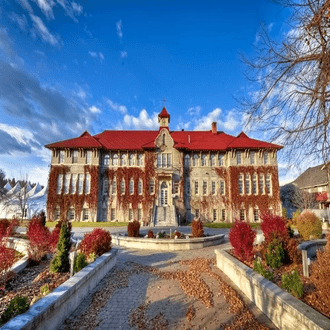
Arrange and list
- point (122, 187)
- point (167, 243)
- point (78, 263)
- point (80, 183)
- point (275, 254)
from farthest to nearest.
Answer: point (122, 187)
point (80, 183)
point (167, 243)
point (275, 254)
point (78, 263)

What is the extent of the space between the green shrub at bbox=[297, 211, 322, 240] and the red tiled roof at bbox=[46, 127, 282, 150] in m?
17.4

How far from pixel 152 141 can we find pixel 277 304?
29.5 m

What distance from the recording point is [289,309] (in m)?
4.47

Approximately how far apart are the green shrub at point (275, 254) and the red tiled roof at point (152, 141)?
81.3 ft

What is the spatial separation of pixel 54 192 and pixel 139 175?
12.3 metres

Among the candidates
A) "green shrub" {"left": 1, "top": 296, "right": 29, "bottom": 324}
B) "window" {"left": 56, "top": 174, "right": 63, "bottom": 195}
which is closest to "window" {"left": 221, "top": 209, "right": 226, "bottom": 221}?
"window" {"left": 56, "top": 174, "right": 63, "bottom": 195}

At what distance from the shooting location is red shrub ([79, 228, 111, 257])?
9.91 meters

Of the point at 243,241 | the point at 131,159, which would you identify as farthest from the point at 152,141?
the point at 243,241

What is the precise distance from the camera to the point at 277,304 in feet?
16.2

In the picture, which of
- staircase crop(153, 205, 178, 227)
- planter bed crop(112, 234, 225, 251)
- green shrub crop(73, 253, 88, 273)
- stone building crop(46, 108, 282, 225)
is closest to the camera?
green shrub crop(73, 253, 88, 273)

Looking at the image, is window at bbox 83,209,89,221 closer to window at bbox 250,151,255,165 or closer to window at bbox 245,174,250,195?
window at bbox 245,174,250,195

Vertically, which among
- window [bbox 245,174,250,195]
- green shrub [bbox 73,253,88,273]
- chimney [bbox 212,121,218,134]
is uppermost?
chimney [bbox 212,121,218,134]

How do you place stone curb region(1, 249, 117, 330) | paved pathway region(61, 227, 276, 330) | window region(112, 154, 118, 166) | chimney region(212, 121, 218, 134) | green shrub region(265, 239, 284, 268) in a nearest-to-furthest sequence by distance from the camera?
stone curb region(1, 249, 117, 330), paved pathway region(61, 227, 276, 330), green shrub region(265, 239, 284, 268), window region(112, 154, 118, 166), chimney region(212, 121, 218, 134)

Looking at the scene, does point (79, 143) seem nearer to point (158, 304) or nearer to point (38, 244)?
point (38, 244)
